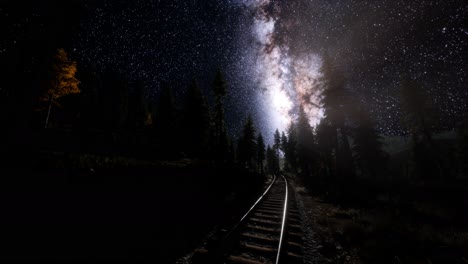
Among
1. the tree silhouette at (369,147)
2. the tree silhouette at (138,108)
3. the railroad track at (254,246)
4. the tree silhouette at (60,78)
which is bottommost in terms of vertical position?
the railroad track at (254,246)

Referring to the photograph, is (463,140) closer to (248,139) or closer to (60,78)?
(248,139)

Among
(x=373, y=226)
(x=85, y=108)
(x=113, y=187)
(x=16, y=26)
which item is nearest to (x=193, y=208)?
(x=113, y=187)

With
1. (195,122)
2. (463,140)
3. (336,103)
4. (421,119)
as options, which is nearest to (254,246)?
(336,103)

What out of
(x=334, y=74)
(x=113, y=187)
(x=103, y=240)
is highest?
(x=334, y=74)

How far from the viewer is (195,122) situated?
38062 millimetres

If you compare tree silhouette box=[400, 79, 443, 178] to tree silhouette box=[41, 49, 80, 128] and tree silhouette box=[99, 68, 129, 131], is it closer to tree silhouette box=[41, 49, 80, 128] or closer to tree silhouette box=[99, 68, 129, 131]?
tree silhouette box=[41, 49, 80, 128]

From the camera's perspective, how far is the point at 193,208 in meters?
9.35

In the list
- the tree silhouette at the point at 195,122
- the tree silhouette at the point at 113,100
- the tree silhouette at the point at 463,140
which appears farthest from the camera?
the tree silhouette at the point at 113,100

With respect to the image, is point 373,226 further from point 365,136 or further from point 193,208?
point 365,136

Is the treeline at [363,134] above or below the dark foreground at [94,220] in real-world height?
above

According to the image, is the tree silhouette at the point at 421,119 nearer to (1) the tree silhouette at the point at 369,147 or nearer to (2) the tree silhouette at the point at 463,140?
(1) the tree silhouette at the point at 369,147

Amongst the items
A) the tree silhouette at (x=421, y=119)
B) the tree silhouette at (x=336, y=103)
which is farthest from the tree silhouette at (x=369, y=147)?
the tree silhouette at (x=336, y=103)

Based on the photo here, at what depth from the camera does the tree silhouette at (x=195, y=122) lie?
3766 centimetres

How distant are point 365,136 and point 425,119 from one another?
9.05 m
